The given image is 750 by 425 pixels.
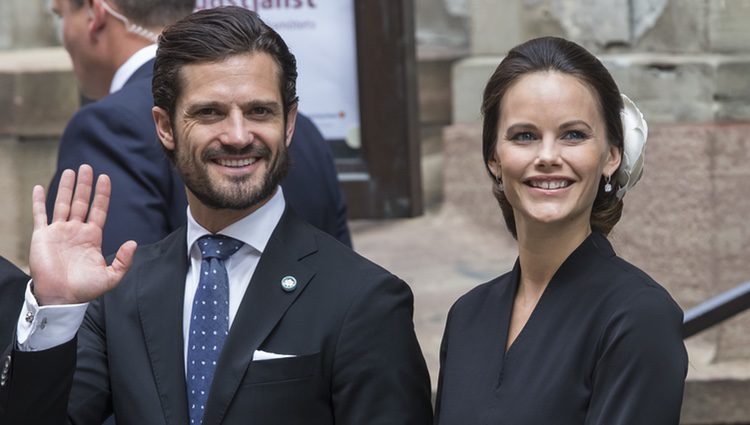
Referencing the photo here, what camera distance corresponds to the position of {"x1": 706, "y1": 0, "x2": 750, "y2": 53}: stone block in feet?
21.0

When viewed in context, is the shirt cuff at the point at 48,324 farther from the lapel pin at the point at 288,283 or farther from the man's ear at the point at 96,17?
the man's ear at the point at 96,17

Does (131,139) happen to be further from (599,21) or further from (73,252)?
(599,21)

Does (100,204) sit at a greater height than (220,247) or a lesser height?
greater

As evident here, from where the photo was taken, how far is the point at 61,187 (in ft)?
10.7

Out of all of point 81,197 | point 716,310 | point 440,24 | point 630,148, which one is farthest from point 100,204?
point 440,24

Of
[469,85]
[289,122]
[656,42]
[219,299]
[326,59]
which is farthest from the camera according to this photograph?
[469,85]

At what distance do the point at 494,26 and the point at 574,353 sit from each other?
161 inches

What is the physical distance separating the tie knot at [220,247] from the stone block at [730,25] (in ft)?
11.7

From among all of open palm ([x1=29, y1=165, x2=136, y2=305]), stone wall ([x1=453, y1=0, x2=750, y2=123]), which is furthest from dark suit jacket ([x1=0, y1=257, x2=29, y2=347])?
stone wall ([x1=453, y1=0, x2=750, y2=123])

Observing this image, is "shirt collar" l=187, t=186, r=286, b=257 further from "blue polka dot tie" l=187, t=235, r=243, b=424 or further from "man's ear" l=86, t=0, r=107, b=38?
"man's ear" l=86, t=0, r=107, b=38

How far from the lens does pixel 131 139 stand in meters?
4.12

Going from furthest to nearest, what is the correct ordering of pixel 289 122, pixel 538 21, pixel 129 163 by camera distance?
pixel 538 21 → pixel 129 163 → pixel 289 122

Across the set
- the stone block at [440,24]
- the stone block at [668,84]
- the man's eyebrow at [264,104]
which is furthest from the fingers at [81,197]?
the stone block at [440,24]

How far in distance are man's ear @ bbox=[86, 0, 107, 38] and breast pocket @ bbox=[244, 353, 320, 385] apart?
4.99 ft
